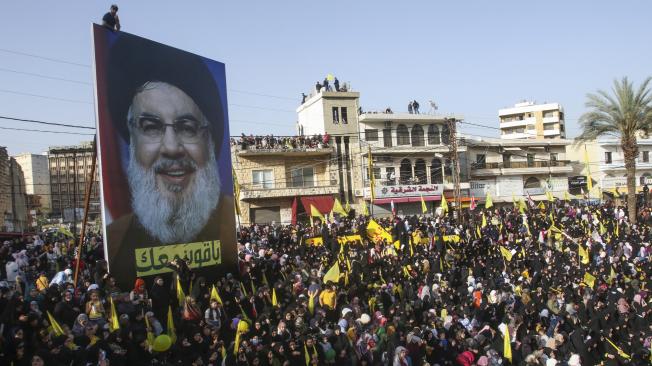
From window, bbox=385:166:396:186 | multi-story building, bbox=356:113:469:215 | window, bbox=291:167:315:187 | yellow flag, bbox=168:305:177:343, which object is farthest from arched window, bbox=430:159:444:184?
yellow flag, bbox=168:305:177:343

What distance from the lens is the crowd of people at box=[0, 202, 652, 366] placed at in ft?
31.4

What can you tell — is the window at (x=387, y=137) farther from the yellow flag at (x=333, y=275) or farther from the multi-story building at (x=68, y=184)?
the multi-story building at (x=68, y=184)

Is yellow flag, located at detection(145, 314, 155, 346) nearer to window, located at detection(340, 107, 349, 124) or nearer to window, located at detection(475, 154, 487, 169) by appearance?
window, located at detection(340, 107, 349, 124)

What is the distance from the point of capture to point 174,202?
1465 centimetres

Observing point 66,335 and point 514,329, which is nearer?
point 66,335

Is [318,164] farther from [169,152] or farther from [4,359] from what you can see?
[4,359]

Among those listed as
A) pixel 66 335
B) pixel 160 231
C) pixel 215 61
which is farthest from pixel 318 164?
pixel 66 335

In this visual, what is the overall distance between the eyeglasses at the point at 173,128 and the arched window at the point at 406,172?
28.5 metres

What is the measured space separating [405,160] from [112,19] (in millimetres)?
31322

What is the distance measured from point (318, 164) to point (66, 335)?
32.6 meters

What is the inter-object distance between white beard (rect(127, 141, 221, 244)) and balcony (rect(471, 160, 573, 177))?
33827mm

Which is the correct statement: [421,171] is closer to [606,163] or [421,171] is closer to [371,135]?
[371,135]

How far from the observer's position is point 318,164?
41.1 m

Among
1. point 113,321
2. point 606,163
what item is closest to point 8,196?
point 113,321
